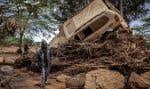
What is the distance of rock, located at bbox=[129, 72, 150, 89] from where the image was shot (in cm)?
954

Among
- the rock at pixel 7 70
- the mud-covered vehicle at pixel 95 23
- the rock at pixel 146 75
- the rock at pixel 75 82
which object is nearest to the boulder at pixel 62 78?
the rock at pixel 75 82

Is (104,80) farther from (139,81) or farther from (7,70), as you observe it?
(7,70)

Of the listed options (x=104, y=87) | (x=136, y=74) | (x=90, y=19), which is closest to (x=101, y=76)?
(x=104, y=87)

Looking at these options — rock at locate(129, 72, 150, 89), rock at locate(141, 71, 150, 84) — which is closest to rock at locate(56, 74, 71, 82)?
rock at locate(129, 72, 150, 89)

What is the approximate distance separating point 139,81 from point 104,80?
41.5 inches

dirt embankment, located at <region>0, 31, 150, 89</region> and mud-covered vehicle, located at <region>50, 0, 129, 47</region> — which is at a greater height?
mud-covered vehicle, located at <region>50, 0, 129, 47</region>

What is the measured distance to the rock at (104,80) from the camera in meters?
9.37

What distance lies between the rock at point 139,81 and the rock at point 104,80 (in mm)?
300

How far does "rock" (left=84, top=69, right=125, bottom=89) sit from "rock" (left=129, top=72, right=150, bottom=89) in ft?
0.98

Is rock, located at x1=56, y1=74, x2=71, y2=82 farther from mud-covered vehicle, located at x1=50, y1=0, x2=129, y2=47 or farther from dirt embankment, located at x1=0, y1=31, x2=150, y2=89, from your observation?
mud-covered vehicle, located at x1=50, y1=0, x2=129, y2=47

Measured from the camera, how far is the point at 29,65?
12570mm

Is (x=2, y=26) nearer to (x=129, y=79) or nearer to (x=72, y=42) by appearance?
(x=72, y=42)

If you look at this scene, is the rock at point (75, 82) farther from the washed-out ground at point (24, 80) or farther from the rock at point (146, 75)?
the rock at point (146, 75)

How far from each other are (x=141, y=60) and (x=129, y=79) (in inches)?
57.2
